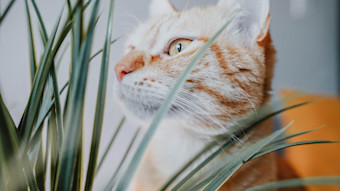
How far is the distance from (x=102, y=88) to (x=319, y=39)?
87cm

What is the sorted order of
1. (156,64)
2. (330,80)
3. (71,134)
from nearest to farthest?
(71,134)
(156,64)
(330,80)

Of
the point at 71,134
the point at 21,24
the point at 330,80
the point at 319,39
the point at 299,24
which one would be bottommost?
the point at 330,80

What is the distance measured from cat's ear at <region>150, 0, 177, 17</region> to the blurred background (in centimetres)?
2

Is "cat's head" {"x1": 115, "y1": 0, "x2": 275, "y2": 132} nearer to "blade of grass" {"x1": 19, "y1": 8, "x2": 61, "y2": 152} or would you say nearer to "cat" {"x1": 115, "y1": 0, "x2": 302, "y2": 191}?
"cat" {"x1": 115, "y1": 0, "x2": 302, "y2": 191}

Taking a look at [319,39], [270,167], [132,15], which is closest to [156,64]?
[132,15]

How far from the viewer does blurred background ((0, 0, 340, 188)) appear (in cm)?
55

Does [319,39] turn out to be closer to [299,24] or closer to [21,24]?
[299,24]

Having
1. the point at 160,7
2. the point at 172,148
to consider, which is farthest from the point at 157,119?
the point at 160,7

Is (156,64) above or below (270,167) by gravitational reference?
above

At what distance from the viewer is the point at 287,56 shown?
29.2 inches

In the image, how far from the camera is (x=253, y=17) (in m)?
0.57

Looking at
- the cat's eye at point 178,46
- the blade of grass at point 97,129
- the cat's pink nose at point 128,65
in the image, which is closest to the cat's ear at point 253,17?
the cat's eye at point 178,46

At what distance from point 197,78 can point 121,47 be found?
256 millimetres

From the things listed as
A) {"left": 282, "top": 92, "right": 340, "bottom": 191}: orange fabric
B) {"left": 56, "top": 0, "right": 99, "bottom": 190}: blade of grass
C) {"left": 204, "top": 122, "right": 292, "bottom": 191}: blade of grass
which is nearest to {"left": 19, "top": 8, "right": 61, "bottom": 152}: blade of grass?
{"left": 56, "top": 0, "right": 99, "bottom": 190}: blade of grass
